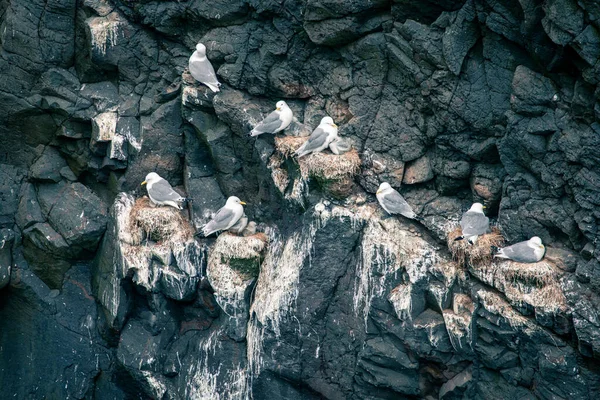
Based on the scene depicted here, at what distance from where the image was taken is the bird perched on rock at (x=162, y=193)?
43.4 ft

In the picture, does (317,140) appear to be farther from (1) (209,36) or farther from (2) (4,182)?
(2) (4,182)

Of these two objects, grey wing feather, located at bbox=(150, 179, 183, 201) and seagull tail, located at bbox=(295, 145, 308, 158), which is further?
grey wing feather, located at bbox=(150, 179, 183, 201)

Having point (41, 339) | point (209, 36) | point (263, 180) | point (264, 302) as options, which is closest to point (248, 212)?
point (263, 180)

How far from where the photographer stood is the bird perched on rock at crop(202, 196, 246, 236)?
41.9 ft

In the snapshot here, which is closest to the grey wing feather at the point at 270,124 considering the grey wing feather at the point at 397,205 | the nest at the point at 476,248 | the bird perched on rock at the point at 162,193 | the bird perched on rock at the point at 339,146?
the bird perched on rock at the point at 339,146

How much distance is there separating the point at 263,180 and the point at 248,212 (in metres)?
0.70

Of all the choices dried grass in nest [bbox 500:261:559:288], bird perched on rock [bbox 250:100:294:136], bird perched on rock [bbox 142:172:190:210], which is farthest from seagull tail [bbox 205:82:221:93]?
dried grass in nest [bbox 500:261:559:288]

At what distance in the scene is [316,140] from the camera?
12.0 m

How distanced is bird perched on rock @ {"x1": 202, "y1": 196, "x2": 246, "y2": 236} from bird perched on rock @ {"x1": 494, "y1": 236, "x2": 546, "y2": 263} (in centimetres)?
420

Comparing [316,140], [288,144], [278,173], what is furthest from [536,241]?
[278,173]

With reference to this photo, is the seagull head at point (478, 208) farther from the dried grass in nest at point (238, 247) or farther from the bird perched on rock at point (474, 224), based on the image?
the dried grass in nest at point (238, 247)

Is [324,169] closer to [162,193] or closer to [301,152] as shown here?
[301,152]

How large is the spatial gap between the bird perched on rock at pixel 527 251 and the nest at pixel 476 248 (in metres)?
0.36

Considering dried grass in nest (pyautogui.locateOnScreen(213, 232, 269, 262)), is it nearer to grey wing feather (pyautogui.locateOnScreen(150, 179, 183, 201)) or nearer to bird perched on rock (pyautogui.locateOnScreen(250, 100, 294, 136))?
grey wing feather (pyautogui.locateOnScreen(150, 179, 183, 201))
